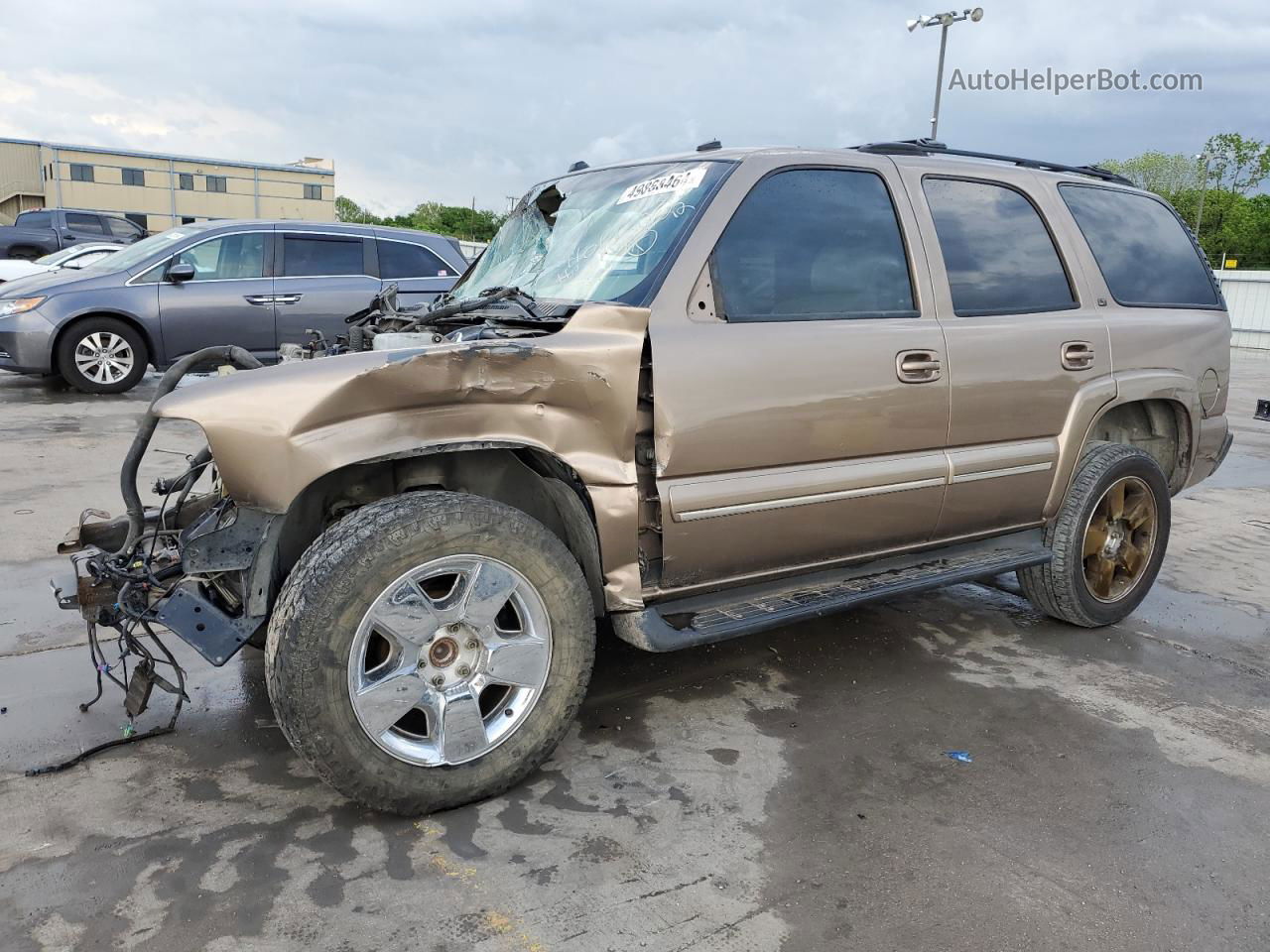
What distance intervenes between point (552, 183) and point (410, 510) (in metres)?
2.00

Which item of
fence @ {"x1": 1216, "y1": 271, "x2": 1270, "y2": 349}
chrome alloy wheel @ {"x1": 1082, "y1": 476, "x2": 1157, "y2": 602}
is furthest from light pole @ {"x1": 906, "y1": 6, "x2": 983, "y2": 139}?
chrome alloy wheel @ {"x1": 1082, "y1": 476, "x2": 1157, "y2": 602}

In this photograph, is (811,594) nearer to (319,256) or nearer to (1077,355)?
(1077,355)

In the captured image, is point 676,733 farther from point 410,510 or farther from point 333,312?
point 333,312

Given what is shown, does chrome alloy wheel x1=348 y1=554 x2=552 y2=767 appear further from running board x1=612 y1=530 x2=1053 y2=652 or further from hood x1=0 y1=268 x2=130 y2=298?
hood x1=0 y1=268 x2=130 y2=298

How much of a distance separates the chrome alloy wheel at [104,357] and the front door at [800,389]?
8176 millimetres

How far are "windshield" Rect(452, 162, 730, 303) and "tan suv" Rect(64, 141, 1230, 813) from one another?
0.02 metres

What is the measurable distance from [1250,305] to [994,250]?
87.2 ft

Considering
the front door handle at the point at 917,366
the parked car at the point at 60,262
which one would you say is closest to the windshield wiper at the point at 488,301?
the front door handle at the point at 917,366

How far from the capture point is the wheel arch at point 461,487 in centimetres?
285

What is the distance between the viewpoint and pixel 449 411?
2668mm

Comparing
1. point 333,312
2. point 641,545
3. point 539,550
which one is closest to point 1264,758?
point 641,545

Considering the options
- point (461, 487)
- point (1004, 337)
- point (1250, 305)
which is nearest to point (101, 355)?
point (461, 487)

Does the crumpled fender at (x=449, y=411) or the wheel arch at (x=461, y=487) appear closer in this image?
the crumpled fender at (x=449, y=411)

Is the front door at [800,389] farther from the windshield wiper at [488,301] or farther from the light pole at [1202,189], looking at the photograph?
the light pole at [1202,189]
